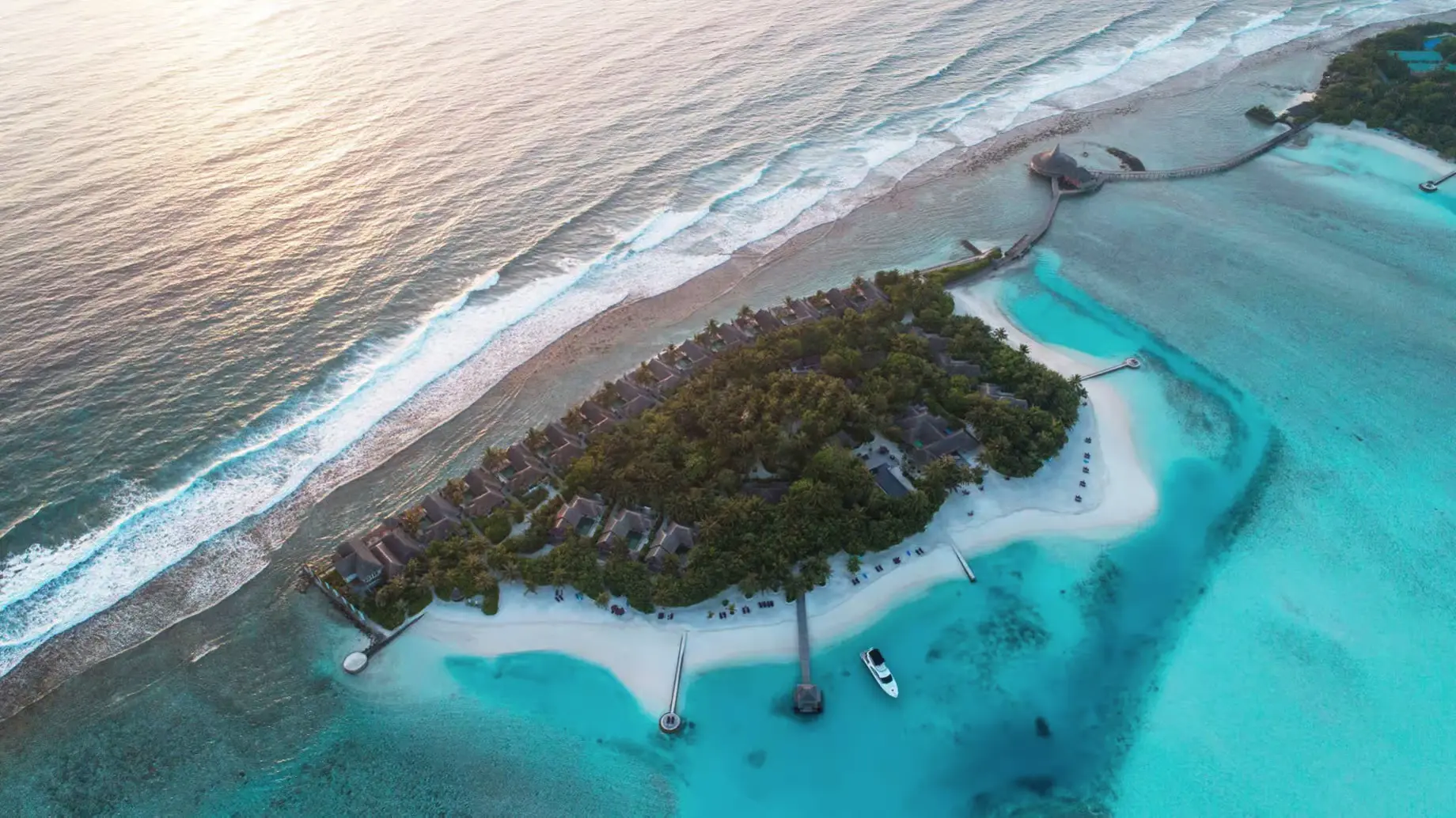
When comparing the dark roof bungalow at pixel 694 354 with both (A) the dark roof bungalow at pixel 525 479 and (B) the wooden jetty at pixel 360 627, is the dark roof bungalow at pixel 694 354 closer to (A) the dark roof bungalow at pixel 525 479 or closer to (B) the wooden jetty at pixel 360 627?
(A) the dark roof bungalow at pixel 525 479

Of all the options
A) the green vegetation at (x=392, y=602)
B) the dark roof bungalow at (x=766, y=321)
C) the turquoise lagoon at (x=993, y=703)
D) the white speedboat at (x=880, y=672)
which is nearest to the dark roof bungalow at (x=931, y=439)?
the turquoise lagoon at (x=993, y=703)

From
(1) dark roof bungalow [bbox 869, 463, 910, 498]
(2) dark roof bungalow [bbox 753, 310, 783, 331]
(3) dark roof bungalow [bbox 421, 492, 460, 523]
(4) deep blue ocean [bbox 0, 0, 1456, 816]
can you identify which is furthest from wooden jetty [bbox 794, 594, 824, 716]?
(2) dark roof bungalow [bbox 753, 310, 783, 331]

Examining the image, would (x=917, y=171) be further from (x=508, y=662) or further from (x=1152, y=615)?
(x=508, y=662)

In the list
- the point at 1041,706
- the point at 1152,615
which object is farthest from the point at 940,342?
the point at 1041,706

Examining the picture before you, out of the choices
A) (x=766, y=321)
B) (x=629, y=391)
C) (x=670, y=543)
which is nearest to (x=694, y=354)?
(x=629, y=391)

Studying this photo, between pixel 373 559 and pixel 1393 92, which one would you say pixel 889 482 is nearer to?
pixel 373 559

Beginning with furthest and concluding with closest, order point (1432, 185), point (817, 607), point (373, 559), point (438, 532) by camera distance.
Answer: point (1432, 185) < point (438, 532) < point (373, 559) < point (817, 607)
